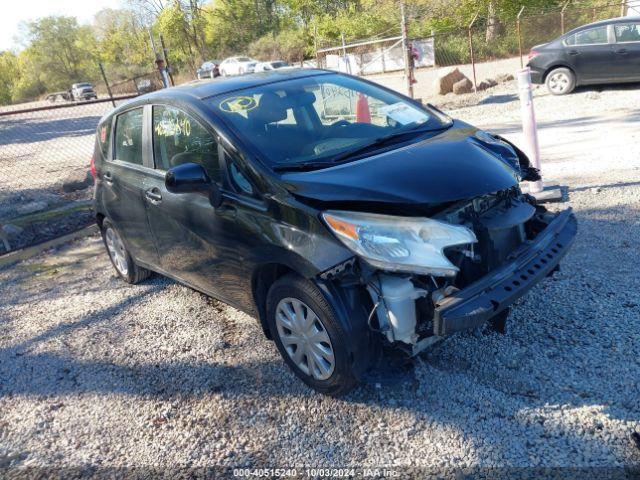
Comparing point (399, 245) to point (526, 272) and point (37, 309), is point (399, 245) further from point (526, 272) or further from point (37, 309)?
point (37, 309)

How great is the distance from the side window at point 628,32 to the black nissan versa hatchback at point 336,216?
10793 mm

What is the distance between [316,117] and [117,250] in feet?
8.97

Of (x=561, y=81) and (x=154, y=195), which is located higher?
(x=154, y=195)

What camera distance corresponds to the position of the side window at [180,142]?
3605mm

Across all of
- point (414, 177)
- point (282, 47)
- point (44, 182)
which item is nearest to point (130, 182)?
point (414, 177)

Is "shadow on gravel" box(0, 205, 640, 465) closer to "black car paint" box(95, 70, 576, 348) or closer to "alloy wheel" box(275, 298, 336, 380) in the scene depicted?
"alloy wheel" box(275, 298, 336, 380)

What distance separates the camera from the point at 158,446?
3.09 meters

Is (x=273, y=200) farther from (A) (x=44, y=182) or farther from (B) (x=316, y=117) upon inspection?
(A) (x=44, y=182)

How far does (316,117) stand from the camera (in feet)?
12.7

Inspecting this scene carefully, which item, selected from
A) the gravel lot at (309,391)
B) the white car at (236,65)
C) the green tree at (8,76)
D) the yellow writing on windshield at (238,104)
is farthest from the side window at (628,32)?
the green tree at (8,76)

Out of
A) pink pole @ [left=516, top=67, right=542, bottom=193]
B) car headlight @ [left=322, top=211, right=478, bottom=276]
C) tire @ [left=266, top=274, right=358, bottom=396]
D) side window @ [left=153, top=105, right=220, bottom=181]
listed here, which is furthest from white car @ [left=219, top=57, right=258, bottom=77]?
car headlight @ [left=322, top=211, right=478, bottom=276]

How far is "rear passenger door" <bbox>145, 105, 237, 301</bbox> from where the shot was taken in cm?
358

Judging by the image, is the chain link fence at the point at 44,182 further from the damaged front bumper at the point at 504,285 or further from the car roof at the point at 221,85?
the damaged front bumper at the point at 504,285

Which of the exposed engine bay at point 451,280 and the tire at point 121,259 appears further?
the tire at point 121,259
